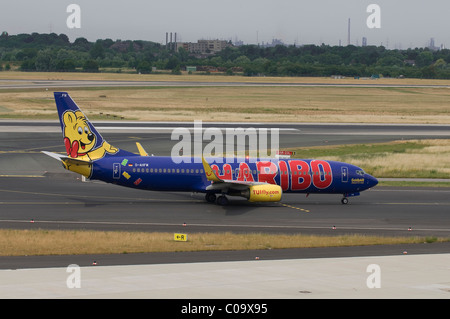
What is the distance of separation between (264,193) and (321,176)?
587 centimetres

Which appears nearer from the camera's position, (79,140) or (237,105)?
(79,140)

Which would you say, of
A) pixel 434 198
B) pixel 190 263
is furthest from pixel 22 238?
pixel 434 198

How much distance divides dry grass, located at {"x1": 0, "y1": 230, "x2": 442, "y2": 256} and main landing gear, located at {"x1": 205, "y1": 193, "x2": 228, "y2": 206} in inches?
439

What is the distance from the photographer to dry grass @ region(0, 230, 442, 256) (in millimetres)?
38156

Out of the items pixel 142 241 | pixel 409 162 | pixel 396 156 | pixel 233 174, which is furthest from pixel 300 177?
pixel 396 156

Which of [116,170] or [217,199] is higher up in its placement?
[116,170]

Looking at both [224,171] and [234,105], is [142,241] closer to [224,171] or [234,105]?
[224,171]

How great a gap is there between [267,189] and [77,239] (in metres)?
17.5

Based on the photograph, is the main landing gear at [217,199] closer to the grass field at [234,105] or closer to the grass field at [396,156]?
the grass field at [396,156]

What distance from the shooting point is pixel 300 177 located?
55719 mm

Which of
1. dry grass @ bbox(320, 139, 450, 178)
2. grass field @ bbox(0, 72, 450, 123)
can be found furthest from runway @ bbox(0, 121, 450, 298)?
grass field @ bbox(0, 72, 450, 123)
